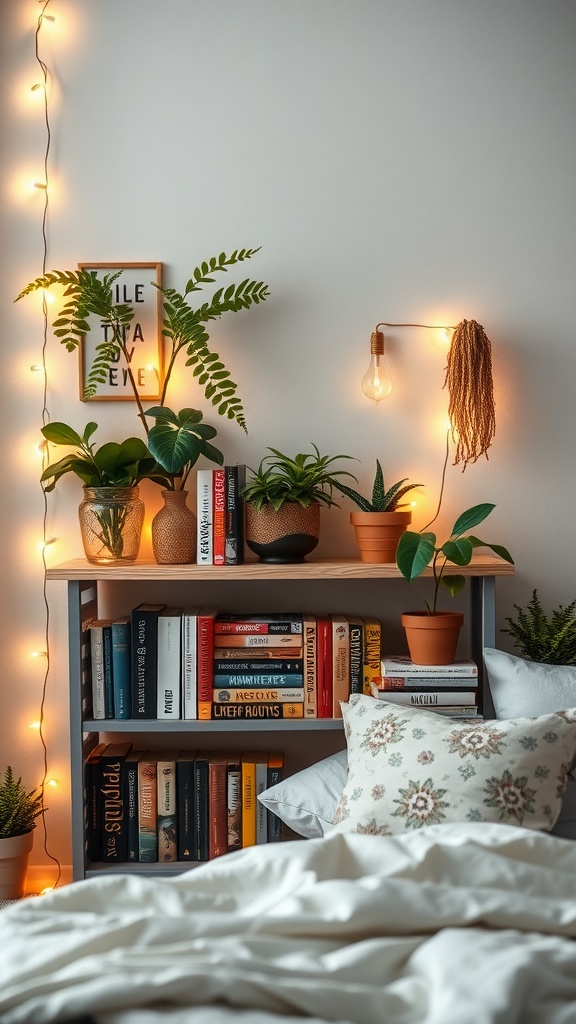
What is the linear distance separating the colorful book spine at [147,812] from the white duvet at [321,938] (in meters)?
0.97

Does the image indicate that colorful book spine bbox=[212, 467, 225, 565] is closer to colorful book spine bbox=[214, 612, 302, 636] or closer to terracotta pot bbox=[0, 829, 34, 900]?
colorful book spine bbox=[214, 612, 302, 636]

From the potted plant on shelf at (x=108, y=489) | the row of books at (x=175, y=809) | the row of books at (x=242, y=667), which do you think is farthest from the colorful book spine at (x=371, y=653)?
the potted plant on shelf at (x=108, y=489)

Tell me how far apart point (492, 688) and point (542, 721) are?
346mm

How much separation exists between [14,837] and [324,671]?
914 millimetres

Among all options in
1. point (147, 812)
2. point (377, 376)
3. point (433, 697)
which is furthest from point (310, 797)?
point (377, 376)

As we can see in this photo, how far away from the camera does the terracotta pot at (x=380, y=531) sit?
91.1 inches

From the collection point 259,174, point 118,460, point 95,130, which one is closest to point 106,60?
point 95,130

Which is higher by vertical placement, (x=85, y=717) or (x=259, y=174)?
(x=259, y=174)

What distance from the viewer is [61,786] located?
2598mm

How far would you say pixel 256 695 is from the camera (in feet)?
7.55

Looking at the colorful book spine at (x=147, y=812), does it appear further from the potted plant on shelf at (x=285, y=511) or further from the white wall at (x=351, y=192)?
the white wall at (x=351, y=192)

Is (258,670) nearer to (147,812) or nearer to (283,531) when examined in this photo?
(283,531)

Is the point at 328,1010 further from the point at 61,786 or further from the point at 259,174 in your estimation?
the point at 259,174

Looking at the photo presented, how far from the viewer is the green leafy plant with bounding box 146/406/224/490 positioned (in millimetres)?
2232
